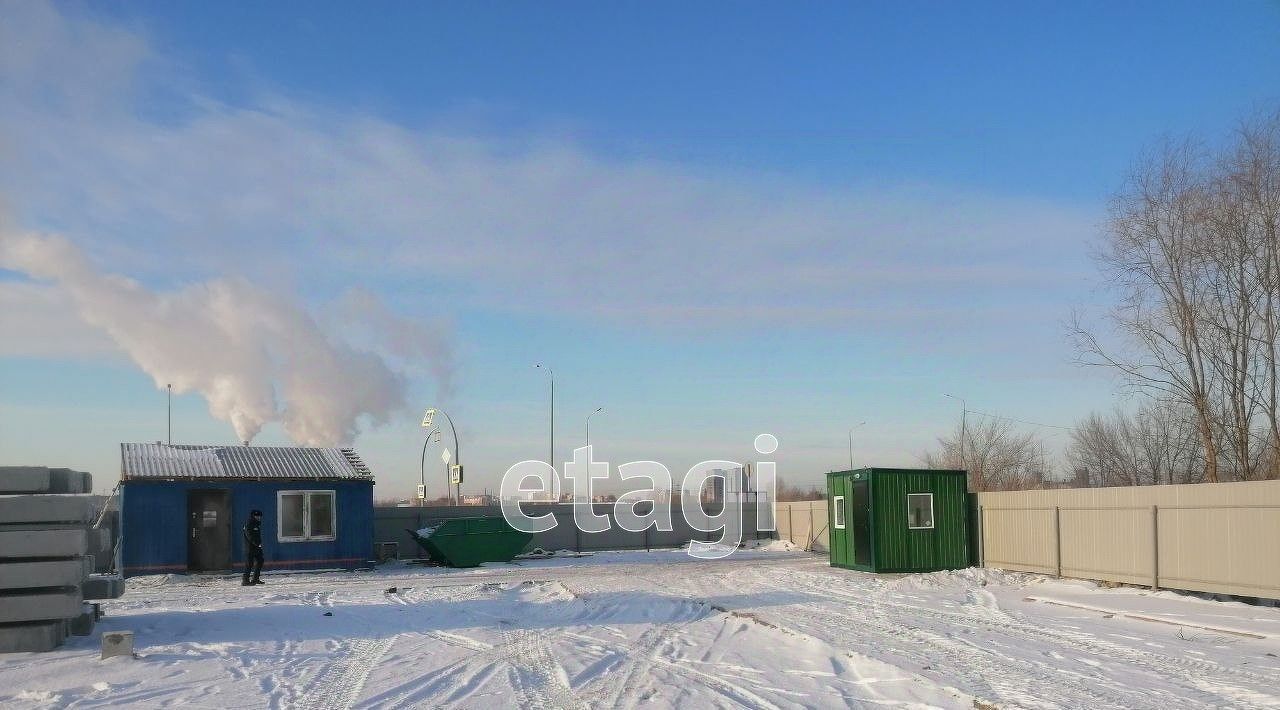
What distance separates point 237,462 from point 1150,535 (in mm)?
21497

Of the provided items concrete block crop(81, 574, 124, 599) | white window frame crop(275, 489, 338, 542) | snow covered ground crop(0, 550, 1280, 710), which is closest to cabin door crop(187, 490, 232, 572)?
white window frame crop(275, 489, 338, 542)

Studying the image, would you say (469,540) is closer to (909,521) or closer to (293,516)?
(293,516)

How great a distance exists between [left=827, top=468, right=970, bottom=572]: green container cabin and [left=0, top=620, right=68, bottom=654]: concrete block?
16916 mm

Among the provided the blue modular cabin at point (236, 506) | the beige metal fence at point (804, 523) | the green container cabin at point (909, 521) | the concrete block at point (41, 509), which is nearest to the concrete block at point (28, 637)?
the concrete block at point (41, 509)

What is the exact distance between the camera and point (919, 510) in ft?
78.7

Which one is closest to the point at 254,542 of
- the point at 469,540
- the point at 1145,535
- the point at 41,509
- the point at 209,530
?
the point at 209,530

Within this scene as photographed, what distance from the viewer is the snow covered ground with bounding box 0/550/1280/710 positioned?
1004 centimetres

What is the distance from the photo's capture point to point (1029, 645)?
12.9 m

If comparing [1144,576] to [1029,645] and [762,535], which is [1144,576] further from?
[762,535]

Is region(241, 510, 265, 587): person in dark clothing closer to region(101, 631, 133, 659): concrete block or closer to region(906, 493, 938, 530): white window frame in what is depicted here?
region(101, 631, 133, 659): concrete block

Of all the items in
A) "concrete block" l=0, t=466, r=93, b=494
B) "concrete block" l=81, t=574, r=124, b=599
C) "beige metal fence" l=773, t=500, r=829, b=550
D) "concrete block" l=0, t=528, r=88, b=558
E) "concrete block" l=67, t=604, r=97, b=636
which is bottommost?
"beige metal fence" l=773, t=500, r=829, b=550

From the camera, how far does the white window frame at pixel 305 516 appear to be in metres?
25.9

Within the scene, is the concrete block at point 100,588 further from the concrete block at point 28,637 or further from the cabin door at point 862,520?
the cabin door at point 862,520

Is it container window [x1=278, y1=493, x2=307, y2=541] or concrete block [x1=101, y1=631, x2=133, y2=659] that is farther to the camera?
container window [x1=278, y1=493, x2=307, y2=541]
